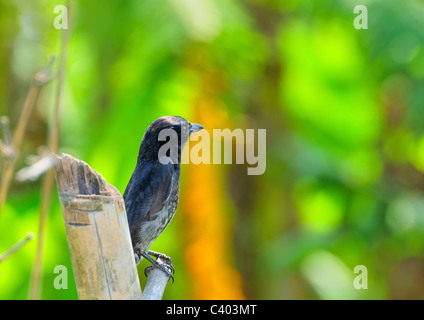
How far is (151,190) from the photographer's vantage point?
2580mm

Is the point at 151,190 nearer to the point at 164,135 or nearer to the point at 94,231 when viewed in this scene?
the point at 164,135

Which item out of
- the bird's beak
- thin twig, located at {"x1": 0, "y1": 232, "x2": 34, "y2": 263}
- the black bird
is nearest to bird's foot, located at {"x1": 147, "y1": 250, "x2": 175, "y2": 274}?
the black bird

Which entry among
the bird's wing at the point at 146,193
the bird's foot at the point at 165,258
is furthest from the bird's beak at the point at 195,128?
the bird's foot at the point at 165,258

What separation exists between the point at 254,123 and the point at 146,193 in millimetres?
4572

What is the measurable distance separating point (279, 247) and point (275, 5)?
8.85ft

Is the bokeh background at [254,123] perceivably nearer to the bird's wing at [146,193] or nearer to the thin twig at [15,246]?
the bird's wing at [146,193]

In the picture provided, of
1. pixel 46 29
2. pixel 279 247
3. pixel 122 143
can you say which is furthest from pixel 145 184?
pixel 46 29

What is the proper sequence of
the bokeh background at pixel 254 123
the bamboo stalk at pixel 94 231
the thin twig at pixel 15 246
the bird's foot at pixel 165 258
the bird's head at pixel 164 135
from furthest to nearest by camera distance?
the bokeh background at pixel 254 123 → the bird's foot at pixel 165 258 → the bird's head at pixel 164 135 → the bamboo stalk at pixel 94 231 → the thin twig at pixel 15 246

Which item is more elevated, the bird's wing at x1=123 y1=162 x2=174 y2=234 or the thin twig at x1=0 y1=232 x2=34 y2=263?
the bird's wing at x1=123 y1=162 x2=174 y2=234

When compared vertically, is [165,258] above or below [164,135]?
below

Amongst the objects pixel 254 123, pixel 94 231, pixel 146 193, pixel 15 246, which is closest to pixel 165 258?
pixel 146 193

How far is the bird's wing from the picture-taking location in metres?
2.57

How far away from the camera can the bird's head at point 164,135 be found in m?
2.48

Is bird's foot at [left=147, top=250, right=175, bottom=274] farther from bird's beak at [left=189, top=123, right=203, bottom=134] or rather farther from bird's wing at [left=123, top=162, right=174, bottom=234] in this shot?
bird's beak at [left=189, top=123, right=203, bottom=134]
